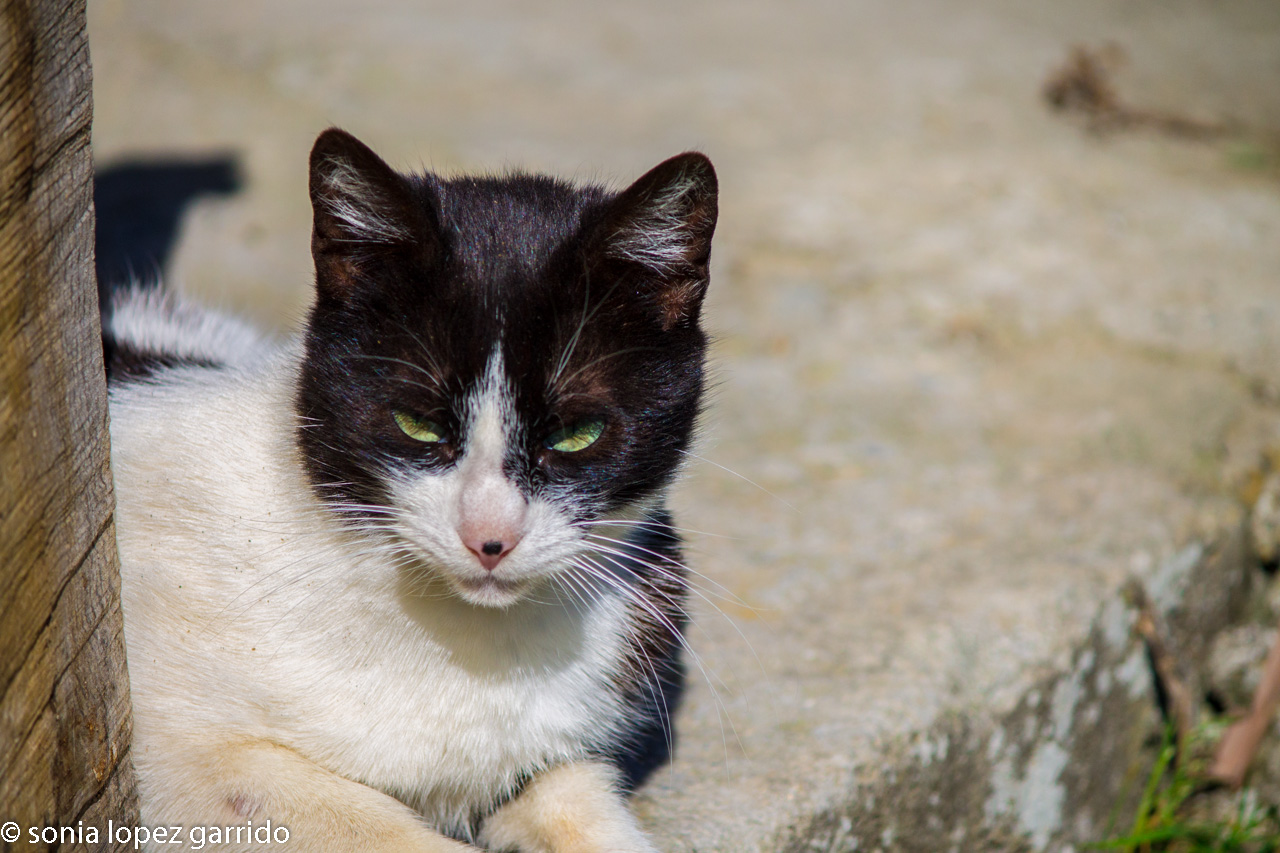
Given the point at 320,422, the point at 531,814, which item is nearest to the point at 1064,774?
the point at 531,814

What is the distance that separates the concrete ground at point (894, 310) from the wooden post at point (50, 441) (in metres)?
0.99

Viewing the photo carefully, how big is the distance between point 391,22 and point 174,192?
5.67ft

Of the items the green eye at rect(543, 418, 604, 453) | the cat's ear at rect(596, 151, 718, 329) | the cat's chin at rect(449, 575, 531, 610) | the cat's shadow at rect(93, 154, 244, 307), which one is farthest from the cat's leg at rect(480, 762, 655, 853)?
the cat's shadow at rect(93, 154, 244, 307)

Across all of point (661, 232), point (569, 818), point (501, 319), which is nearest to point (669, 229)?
point (661, 232)

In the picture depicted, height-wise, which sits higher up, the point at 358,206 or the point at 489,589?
the point at 358,206

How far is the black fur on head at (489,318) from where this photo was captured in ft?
5.15

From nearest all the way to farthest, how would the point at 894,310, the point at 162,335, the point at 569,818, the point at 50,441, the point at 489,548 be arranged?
the point at 50,441 < the point at 489,548 < the point at 569,818 < the point at 162,335 < the point at 894,310

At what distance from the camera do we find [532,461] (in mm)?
1597

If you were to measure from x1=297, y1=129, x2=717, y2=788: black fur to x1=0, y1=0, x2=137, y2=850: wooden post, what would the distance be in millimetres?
329

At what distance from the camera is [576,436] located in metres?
1.65

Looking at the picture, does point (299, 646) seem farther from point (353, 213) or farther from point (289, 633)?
point (353, 213)

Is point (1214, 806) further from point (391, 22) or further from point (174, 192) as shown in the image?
point (391, 22)

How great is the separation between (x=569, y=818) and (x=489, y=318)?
0.84 m

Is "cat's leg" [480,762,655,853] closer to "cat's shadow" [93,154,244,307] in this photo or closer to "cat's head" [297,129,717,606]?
"cat's head" [297,129,717,606]
